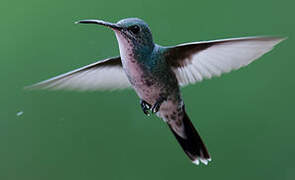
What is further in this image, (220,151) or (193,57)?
(220,151)

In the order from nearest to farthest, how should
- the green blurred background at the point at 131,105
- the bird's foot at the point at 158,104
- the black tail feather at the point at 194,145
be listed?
the bird's foot at the point at 158,104, the black tail feather at the point at 194,145, the green blurred background at the point at 131,105

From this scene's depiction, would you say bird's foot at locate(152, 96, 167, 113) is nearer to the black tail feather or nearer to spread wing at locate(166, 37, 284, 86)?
spread wing at locate(166, 37, 284, 86)

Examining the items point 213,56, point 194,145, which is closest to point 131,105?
point 194,145

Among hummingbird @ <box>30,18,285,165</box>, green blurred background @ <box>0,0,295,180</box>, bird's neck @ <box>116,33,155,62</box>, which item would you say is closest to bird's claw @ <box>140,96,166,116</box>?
hummingbird @ <box>30,18,285,165</box>

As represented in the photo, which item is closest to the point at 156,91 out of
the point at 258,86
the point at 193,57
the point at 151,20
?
the point at 193,57

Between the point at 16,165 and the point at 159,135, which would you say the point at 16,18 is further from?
the point at 159,135

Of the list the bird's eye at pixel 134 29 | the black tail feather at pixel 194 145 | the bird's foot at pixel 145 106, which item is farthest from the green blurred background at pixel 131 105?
the bird's eye at pixel 134 29

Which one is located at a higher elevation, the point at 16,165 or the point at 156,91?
the point at 156,91

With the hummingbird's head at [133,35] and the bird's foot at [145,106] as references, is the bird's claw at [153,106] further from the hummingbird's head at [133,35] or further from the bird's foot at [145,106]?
the hummingbird's head at [133,35]
